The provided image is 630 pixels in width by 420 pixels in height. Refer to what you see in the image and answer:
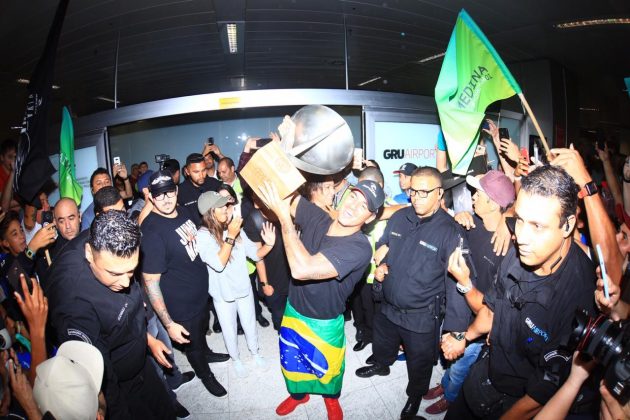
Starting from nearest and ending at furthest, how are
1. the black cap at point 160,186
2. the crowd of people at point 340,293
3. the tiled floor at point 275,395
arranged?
1. the crowd of people at point 340,293
2. the black cap at point 160,186
3. the tiled floor at point 275,395

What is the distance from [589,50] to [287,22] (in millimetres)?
7932

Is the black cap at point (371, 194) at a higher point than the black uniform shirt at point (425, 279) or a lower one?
higher

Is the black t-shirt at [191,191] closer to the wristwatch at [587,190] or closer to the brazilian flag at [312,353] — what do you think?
the brazilian flag at [312,353]

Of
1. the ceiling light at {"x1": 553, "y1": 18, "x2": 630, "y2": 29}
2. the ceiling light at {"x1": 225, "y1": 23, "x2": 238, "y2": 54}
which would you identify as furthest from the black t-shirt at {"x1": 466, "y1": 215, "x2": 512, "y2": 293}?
the ceiling light at {"x1": 553, "y1": 18, "x2": 630, "y2": 29}

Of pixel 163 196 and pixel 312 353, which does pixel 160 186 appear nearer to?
pixel 163 196

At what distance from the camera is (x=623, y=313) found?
5.71 feet

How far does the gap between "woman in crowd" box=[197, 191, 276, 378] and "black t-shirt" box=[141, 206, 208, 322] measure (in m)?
0.13

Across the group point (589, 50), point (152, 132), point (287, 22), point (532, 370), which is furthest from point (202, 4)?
point (589, 50)

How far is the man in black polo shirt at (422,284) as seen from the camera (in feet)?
9.23

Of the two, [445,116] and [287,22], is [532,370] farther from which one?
[287,22]

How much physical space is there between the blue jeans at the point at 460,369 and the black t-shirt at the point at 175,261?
2451 mm

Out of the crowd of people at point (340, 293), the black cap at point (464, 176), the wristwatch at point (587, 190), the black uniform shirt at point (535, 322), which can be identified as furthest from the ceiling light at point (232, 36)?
the black uniform shirt at point (535, 322)

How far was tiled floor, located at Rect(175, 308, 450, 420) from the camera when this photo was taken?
3.22m

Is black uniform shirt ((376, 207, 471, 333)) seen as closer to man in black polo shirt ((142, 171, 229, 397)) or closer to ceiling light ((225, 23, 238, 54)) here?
man in black polo shirt ((142, 171, 229, 397))
